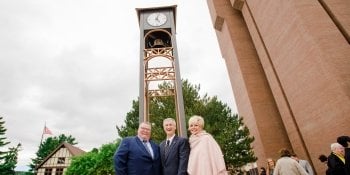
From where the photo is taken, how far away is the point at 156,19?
862cm

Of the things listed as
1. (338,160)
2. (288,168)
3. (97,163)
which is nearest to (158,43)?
(288,168)

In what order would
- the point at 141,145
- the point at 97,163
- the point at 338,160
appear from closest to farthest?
the point at 141,145
the point at 338,160
the point at 97,163

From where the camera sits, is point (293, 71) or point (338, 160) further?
point (293, 71)

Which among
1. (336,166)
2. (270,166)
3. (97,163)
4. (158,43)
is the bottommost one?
(336,166)

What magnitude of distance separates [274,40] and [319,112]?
519cm

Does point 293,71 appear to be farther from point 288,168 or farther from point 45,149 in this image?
point 45,149

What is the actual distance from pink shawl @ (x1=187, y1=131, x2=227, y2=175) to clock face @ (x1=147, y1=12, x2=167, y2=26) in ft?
20.8

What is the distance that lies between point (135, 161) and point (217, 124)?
1121cm

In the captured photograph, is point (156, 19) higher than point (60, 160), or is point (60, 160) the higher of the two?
point (156, 19)

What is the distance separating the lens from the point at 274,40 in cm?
1422

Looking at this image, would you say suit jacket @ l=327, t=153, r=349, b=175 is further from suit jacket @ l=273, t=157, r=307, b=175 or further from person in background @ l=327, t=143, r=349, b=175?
suit jacket @ l=273, t=157, r=307, b=175

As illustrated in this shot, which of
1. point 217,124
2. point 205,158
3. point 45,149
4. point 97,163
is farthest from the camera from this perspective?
point 45,149

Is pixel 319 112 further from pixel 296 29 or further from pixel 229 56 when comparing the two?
pixel 229 56

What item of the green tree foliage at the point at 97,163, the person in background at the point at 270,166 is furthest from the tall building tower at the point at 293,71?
the green tree foliage at the point at 97,163
